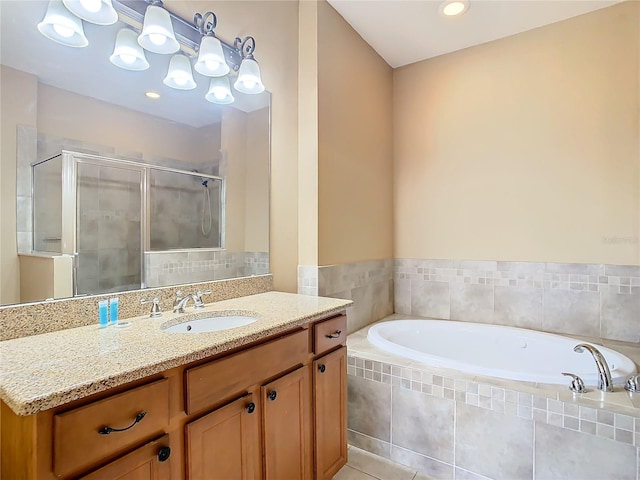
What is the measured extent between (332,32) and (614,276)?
8.27 ft

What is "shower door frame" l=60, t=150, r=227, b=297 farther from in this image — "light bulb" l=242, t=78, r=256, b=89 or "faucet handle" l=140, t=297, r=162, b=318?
"light bulb" l=242, t=78, r=256, b=89

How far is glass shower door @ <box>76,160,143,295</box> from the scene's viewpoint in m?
1.34

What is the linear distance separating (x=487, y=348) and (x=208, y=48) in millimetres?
2641

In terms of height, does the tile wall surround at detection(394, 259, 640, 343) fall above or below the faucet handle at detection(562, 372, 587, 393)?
above

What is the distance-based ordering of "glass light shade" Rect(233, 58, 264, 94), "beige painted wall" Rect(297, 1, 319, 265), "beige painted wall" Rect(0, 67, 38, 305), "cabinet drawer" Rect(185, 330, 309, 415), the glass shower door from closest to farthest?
"cabinet drawer" Rect(185, 330, 309, 415), "beige painted wall" Rect(0, 67, 38, 305), the glass shower door, "glass light shade" Rect(233, 58, 264, 94), "beige painted wall" Rect(297, 1, 319, 265)

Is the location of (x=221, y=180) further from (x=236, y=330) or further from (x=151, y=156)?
(x=236, y=330)

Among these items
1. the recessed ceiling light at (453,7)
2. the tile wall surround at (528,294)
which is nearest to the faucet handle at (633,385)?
the tile wall surround at (528,294)

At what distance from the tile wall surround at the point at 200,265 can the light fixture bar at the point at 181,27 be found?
100cm

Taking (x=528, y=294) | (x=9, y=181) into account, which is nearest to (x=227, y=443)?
(x=9, y=181)

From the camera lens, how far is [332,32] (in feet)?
7.63

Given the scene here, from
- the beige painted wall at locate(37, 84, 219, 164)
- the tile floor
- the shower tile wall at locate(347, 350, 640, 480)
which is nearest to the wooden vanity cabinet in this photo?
the tile floor

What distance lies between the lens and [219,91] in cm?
188

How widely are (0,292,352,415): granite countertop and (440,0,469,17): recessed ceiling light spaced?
2.19 metres

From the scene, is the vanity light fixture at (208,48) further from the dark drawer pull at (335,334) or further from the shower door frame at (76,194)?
the dark drawer pull at (335,334)
